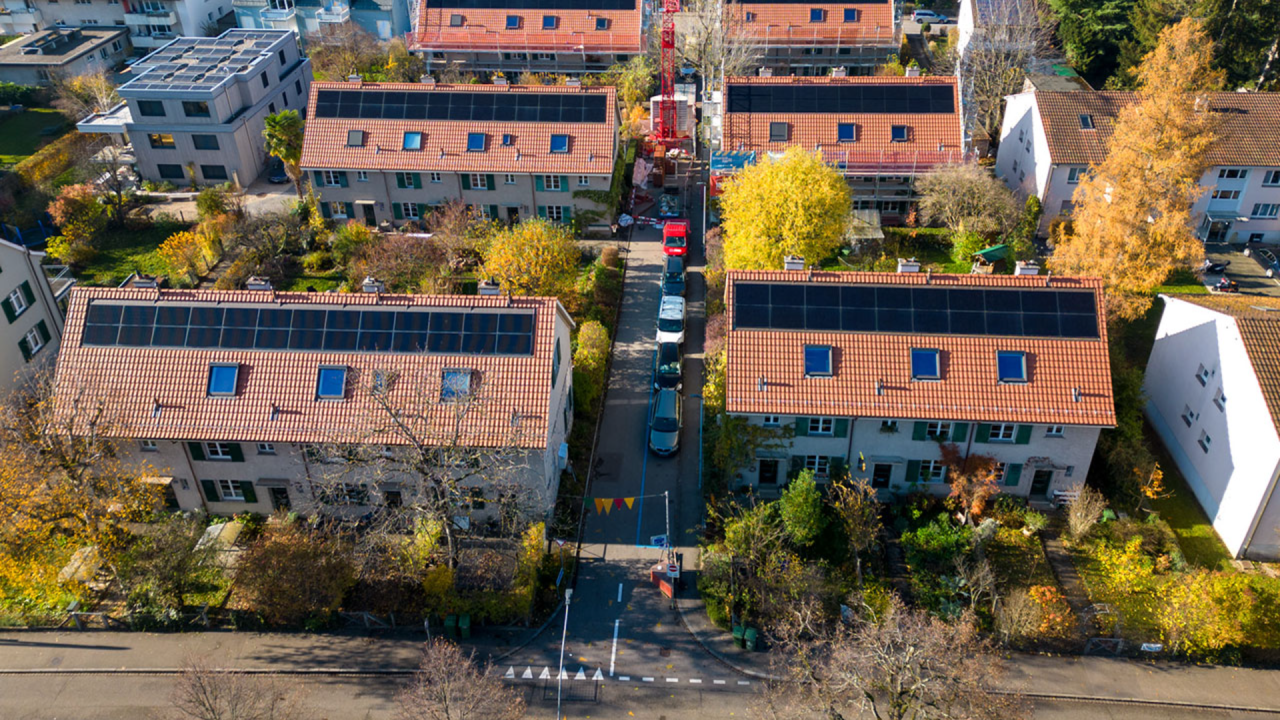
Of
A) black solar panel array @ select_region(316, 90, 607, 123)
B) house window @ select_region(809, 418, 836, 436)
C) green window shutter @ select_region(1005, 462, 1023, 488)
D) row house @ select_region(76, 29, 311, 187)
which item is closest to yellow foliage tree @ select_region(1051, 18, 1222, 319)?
green window shutter @ select_region(1005, 462, 1023, 488)

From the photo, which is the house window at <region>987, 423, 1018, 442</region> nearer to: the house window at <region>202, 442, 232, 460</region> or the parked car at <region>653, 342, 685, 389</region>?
the parked car at <region>653, 342, 685, 389</region>

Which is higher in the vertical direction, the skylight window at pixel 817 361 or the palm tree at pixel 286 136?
the palm tree at pixel 286 136

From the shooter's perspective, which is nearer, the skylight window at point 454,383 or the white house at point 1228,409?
the white house at point 1228,409

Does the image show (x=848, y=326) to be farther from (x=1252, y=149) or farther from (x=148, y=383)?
(x=1252, y=149)

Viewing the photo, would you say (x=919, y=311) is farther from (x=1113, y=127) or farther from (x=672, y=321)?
(x=1113, y=127)

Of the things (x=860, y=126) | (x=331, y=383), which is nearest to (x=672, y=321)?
(x=331, y=383)

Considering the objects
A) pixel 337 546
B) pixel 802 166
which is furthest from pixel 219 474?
pixel 802 166

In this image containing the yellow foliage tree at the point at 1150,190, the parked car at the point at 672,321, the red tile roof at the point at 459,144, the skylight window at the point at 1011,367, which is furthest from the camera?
the red tile roof at the point at 459,144

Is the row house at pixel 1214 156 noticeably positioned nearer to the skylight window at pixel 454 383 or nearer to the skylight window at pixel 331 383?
the skylight window at pixel 454 383

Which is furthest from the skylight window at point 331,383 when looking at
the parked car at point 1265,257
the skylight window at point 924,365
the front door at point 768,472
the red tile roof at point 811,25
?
the red tile roof at point 811,25
